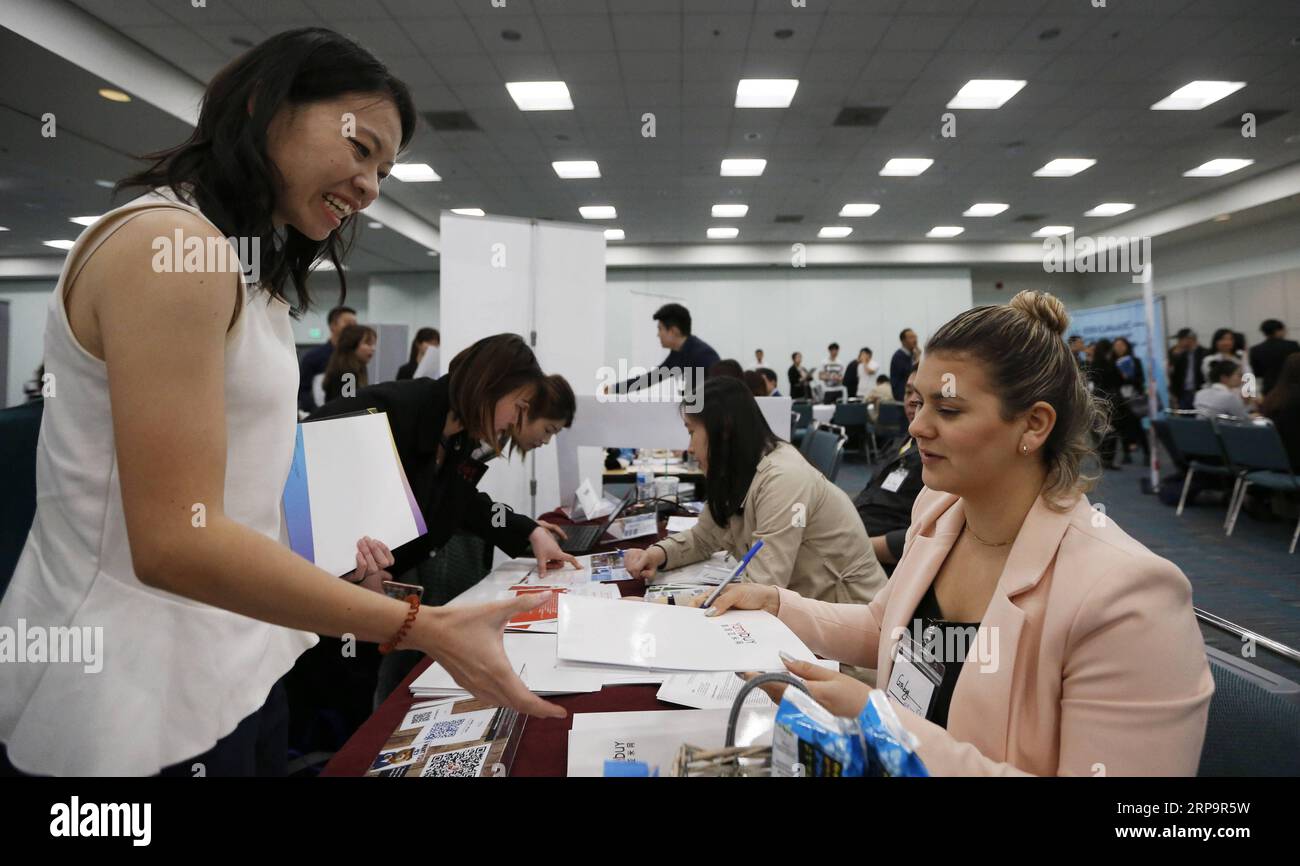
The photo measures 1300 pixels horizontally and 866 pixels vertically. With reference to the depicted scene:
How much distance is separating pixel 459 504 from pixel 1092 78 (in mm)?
6873

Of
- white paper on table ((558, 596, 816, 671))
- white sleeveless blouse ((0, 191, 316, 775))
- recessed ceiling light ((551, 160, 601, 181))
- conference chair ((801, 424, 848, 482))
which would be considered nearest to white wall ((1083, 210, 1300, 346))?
recessed ceiling light ((551, 160, 601, 181))

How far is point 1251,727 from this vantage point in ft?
2.78

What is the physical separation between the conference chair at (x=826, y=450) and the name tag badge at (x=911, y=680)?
78.7 inches

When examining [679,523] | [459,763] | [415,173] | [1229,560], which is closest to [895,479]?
[679,523]

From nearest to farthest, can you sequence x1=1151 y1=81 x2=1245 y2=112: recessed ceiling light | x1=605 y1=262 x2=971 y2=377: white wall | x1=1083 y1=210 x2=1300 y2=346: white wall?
x1=1151 y1=81 x2=1245 y2=112: recessed ceiling light
x1=1083 y1=210 x2=1300 y2=346: white wall
x1=605 y1=262 x2=971 y2=377: white wall

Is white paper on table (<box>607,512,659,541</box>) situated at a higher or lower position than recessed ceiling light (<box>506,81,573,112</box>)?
lower

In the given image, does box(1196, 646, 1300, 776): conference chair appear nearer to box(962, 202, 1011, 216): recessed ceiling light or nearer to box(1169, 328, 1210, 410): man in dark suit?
box(1169, 328, 1210, 410): man in dark suit

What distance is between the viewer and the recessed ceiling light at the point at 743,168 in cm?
805

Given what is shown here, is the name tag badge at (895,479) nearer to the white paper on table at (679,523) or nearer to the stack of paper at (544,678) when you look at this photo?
the white paper on table at (679,523)

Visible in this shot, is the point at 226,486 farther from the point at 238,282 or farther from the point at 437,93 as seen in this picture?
the point at 437,93

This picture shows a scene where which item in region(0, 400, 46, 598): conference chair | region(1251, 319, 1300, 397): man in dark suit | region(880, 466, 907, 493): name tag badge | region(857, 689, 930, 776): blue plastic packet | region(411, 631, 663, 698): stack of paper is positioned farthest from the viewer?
region(1251, 319, 1300, 397): man in dark suit

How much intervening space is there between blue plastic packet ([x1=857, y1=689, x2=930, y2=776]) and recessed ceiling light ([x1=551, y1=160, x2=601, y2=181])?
323 inches

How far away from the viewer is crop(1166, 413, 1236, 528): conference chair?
16.2ft

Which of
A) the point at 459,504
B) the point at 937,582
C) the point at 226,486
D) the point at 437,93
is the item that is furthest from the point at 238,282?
the point at 437,93
